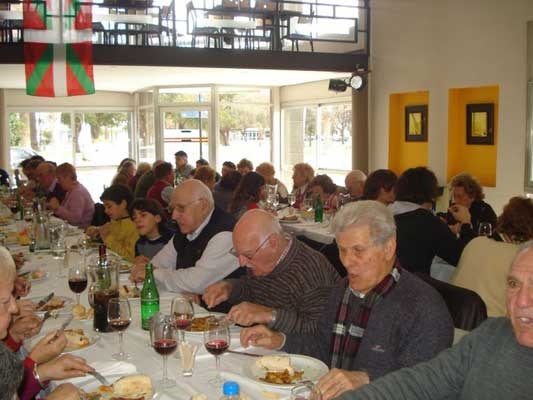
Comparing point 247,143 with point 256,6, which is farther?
point 247,143

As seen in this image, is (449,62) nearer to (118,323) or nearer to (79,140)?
(118,323)

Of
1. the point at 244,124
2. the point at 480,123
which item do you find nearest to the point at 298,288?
the point at 480,123

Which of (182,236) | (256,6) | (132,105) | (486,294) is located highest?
(256,6)

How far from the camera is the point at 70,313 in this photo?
2924 mm

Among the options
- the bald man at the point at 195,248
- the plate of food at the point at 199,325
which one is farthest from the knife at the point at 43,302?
the plate of food at the point at 199,325

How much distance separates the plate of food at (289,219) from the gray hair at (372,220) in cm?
452

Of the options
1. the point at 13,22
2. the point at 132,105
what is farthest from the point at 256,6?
the point at 132,105

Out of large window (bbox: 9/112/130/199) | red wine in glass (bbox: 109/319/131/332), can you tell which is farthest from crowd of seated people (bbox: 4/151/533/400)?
large window (bbox: 9/112/130/199)

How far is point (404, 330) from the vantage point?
203 cm

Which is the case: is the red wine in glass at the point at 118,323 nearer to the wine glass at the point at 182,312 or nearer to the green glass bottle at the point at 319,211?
the wine glass at the point at 182,312

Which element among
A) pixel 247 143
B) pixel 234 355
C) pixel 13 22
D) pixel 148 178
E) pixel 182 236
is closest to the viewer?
pixel 234 355

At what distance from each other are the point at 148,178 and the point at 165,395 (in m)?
6.42

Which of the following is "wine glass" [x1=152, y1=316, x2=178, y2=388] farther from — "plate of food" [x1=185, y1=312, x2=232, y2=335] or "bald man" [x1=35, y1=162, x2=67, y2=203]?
"bald man" [x1=35, y1=162, x2=67, y2=203]

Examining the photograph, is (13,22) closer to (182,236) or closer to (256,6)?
(256,6)
